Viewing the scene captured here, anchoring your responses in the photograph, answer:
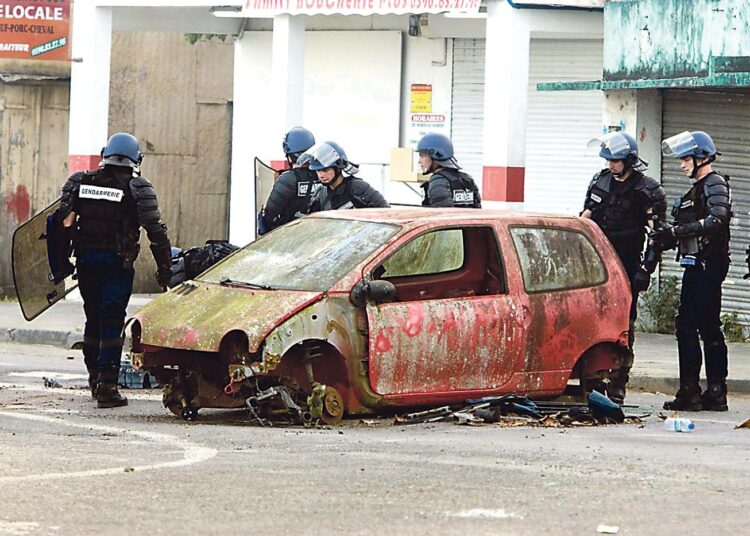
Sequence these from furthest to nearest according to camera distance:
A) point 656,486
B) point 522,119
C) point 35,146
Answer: point 35,146 → point 522,119 → point 656,486

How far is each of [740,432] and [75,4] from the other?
12649mm

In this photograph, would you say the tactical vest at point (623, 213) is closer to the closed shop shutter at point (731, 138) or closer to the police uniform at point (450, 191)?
the police uniform at point (450, 191)

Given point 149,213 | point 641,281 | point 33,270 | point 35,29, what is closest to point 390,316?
point 149,213

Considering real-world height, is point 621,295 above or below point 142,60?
below

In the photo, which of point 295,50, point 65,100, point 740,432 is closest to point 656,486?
point 740,432

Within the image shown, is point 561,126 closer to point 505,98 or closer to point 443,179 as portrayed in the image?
point 505,98

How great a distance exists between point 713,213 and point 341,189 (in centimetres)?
279

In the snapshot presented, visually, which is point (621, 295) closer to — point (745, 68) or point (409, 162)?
point (745, 68)

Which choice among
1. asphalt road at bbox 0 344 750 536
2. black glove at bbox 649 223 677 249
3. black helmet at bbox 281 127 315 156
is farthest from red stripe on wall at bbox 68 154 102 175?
black glove at bbox 649 223 677 249

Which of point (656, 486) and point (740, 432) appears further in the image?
point (740, 432)

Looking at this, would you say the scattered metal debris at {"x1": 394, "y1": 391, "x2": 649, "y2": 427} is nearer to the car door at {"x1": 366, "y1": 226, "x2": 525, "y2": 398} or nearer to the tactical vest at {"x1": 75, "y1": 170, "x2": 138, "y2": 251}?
the car door at {"x1": 366, "y1": 226, "x2": 525, "y2": 398}

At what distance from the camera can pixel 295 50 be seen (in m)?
20.4

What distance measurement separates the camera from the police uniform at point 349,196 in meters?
13.2

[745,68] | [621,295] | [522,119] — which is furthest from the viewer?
[522,119]
